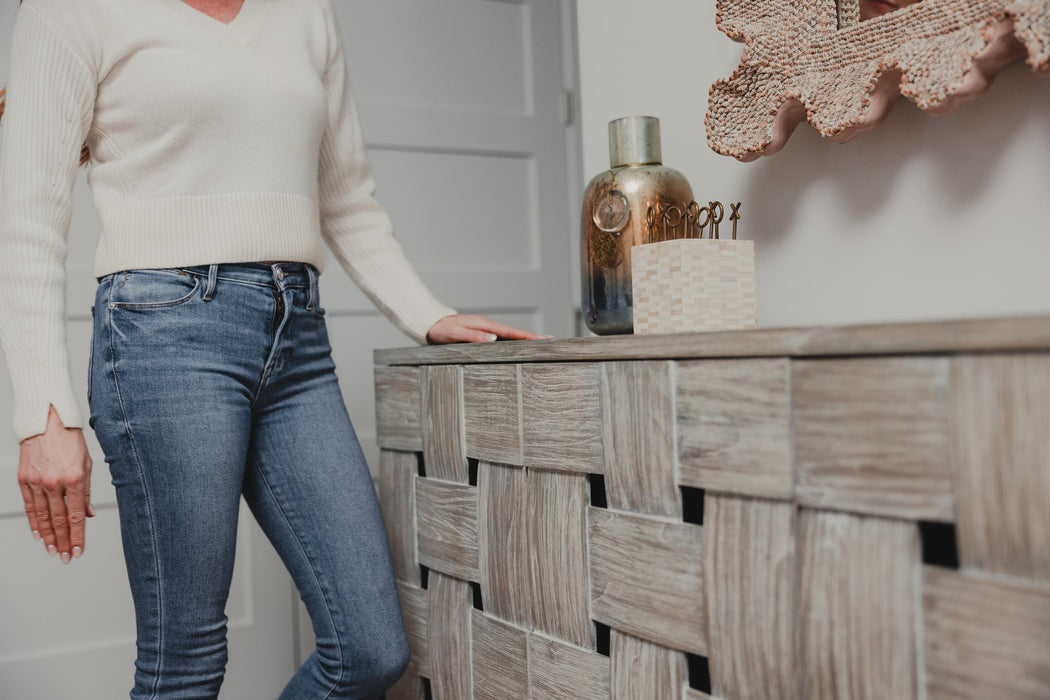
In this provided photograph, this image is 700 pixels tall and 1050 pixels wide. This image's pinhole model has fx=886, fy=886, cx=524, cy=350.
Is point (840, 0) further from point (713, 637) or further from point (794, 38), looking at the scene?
point (713, 637)

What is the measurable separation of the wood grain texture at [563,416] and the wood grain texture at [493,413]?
0.06ft

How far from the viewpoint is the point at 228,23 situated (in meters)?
1.05

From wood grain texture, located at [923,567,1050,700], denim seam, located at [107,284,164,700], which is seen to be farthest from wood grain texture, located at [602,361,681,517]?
denim seam, located at [107,284,164,700]

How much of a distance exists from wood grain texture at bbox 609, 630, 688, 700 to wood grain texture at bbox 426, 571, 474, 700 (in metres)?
0.27

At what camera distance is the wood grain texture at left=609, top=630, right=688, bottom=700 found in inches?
30.3

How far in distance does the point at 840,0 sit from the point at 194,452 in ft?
2.66

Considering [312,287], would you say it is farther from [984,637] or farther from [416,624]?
[984,637]

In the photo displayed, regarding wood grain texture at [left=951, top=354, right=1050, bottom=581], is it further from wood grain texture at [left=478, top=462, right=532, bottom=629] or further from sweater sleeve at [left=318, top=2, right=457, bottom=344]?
sweater sleeve at [left=318, top=2, right=457, bottom=344]

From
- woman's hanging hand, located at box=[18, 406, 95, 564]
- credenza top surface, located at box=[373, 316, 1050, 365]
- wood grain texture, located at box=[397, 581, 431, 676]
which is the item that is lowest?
wood grain texture, located at box=[397, 581, 431, 676]

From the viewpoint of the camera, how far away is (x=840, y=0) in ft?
2.89

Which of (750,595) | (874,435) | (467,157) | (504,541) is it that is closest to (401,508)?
(504,541)

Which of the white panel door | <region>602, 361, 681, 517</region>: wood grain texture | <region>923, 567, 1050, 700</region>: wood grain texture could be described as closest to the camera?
<region>923, 567, 1050, 700</region>: wood grain texture

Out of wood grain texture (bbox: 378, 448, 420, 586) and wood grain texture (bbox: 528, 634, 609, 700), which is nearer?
wood grain texture (bbox: 528, 634, 609, 700)

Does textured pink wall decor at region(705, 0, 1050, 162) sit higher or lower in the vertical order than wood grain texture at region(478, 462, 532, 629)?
higher
